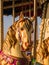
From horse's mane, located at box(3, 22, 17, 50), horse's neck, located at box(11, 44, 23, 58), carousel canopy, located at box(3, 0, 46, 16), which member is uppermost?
carousel canopy, located at box(3, 0, 46, 16)

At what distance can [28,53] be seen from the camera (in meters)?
1.62

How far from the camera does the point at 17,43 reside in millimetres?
1545

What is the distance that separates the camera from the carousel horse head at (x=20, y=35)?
1.53 metres

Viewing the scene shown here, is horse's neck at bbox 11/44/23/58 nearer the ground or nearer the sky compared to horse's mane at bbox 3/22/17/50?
nearer the ground

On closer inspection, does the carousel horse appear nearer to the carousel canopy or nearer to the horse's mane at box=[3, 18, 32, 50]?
the horse's mane at box=[3, 18, 32, 50]

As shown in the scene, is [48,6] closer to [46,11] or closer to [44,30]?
[46,11]

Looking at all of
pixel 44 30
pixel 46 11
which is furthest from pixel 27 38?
pixel 46 11

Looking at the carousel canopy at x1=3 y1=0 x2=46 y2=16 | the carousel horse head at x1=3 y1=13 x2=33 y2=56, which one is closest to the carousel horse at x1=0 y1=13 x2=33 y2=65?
the carousel horse head at x1=3 y1=13 x2=33 y2=56

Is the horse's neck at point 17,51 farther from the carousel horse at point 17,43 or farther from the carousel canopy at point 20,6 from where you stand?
the carousel canopy at point 20,6

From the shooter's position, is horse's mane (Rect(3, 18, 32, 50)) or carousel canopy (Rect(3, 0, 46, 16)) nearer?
horse's mane (Rect(3, 18, 32, 50))

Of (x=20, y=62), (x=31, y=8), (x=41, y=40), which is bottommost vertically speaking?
(x=20, y=62)

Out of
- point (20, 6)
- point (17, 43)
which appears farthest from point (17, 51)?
point (20, 6)

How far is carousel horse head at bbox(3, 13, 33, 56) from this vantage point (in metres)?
1.53

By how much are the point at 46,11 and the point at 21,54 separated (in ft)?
1.24
